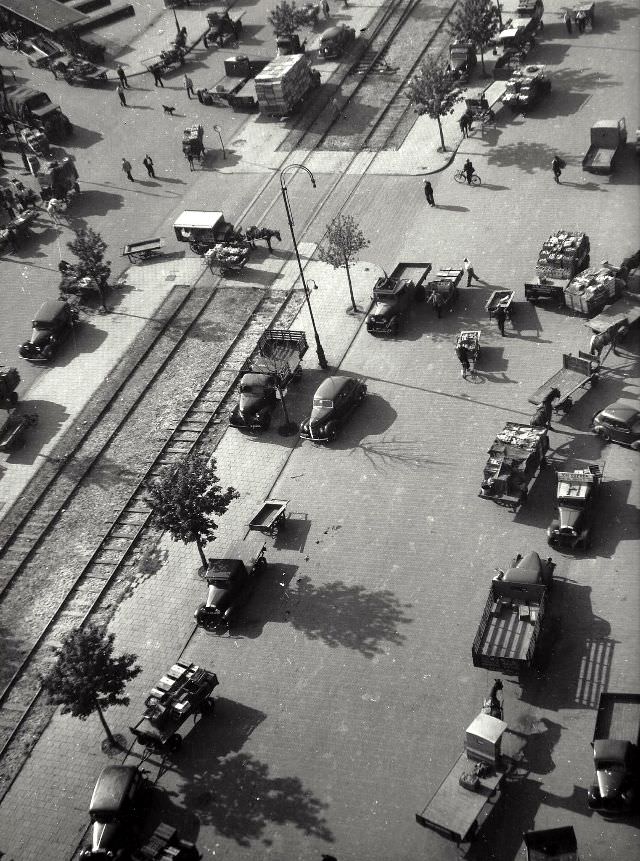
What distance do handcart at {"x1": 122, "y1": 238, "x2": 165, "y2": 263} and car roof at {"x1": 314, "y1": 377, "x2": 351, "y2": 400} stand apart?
53.0 ft

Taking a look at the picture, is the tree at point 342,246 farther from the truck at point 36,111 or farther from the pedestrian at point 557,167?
the truck at point 36,111

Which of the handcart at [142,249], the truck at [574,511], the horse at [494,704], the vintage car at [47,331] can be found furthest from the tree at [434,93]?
the horse at [494,704]

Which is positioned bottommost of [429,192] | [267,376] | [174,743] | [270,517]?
[174,743]

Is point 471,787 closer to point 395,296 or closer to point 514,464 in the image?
point 514,464

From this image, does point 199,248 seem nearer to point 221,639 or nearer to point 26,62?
point 221,639

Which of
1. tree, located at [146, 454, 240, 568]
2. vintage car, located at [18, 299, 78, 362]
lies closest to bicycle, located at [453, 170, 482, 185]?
vintage car, located at [18, 299, 78, 362]

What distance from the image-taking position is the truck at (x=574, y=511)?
2959 centimetres

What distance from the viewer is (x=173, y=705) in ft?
89.2

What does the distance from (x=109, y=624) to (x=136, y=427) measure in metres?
10.1

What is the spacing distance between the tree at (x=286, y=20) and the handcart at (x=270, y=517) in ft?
132

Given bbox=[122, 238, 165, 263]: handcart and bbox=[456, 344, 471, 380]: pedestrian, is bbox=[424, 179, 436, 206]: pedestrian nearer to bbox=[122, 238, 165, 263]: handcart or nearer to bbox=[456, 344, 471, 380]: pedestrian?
bbox=[456, 344, 471, 380]: pedestrian

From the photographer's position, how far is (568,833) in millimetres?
22125

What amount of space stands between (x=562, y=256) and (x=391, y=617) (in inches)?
736

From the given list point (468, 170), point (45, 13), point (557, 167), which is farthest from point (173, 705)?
point (45, 13)
